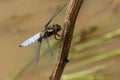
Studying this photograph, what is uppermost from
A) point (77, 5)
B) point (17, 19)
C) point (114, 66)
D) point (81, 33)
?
point (77, 5)

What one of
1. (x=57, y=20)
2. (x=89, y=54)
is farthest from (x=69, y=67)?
(x=57, y=20)

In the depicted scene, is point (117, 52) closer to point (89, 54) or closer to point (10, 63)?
point (89, 54)

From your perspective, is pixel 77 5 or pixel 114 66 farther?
pixel 114 66

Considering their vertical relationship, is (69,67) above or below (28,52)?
below

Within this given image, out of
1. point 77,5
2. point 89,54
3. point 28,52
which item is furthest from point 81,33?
point 77,5

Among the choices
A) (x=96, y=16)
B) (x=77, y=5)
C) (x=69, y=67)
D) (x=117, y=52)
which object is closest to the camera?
(x=77, y=5)

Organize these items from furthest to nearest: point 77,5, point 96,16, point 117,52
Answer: point 96,16 → point 117,52 → point 77,5
